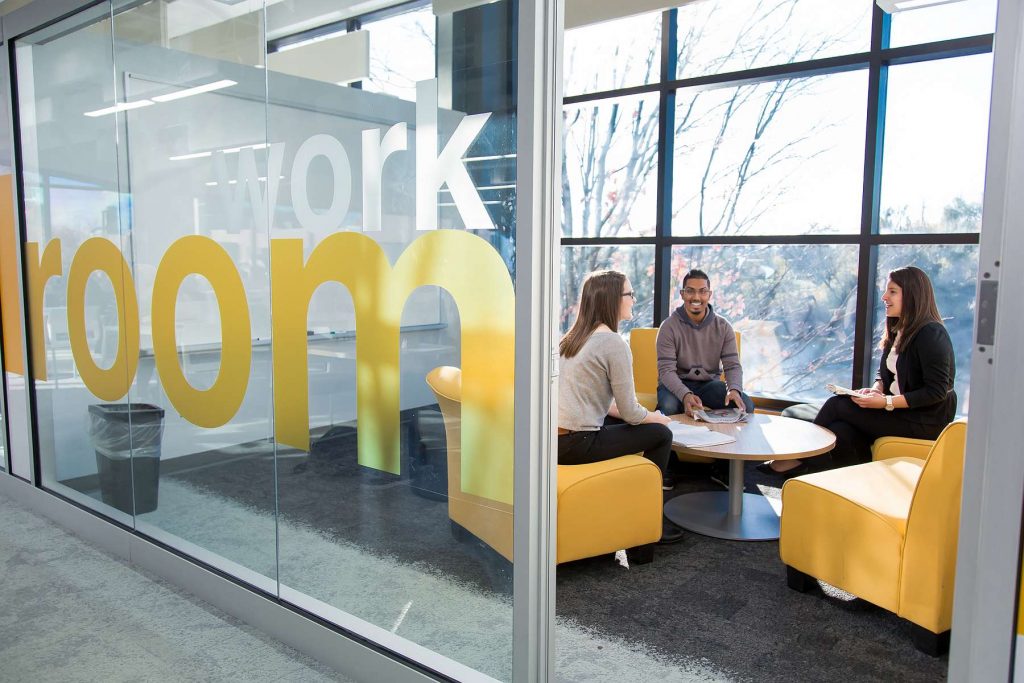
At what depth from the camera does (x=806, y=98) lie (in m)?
5.46

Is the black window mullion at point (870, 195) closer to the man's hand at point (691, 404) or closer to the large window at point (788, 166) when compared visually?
the large window at point (788, 166)

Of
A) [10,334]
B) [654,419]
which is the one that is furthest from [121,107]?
[654,419]

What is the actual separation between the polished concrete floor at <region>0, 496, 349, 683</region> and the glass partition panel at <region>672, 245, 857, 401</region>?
4133 mm

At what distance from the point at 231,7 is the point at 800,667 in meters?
3.11

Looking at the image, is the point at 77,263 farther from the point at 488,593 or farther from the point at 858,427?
the point at 858,427

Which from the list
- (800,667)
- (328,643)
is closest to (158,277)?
(328,643)

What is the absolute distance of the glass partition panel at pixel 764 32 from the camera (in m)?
5.19

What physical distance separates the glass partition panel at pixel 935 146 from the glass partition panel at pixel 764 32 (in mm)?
420

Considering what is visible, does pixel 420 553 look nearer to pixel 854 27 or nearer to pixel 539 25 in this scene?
pixel 539 25

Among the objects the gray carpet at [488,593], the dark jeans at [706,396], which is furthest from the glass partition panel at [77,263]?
the dark jeans at [706,396]

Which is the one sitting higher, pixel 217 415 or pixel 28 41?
pixel 28 41

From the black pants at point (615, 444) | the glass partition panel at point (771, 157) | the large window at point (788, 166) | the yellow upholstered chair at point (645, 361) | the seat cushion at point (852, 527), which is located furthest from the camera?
the yellow upholstered chair at point (645, 361)

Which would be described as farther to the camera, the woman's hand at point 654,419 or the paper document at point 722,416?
the paper document at point 722,416

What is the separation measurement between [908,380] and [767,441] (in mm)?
1063
